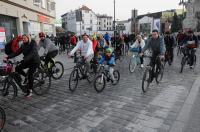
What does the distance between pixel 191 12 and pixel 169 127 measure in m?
57.8

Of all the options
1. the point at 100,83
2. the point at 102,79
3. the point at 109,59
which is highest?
the point at 109,59

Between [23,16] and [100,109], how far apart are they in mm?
19895

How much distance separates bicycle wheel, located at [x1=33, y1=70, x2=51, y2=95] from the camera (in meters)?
7.07

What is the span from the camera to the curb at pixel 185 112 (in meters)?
4.59

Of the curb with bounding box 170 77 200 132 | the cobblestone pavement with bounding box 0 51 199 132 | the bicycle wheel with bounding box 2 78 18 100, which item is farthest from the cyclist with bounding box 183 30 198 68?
the bicycle wheel with bounding box 2 78 18 100

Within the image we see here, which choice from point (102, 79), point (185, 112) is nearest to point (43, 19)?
point (102, 79)

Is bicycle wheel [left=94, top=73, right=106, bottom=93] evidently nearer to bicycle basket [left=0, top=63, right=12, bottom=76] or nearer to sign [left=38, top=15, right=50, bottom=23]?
bicycle basket [left=0, top=63, right=12, bottom=76]

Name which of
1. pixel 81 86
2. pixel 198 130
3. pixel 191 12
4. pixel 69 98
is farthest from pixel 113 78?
pixel 191 12

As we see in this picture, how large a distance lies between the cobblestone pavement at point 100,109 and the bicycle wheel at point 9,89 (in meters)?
0.19

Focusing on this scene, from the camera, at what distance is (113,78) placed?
795 centimetres

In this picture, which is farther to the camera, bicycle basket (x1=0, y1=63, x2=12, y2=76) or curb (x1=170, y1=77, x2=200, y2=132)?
bicycle basket (x1=0, y1=63, x2=12, y2=76)

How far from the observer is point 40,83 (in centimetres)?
718

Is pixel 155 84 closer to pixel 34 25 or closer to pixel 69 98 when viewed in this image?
pixel 69 98

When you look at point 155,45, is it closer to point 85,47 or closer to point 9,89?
point 85,47
